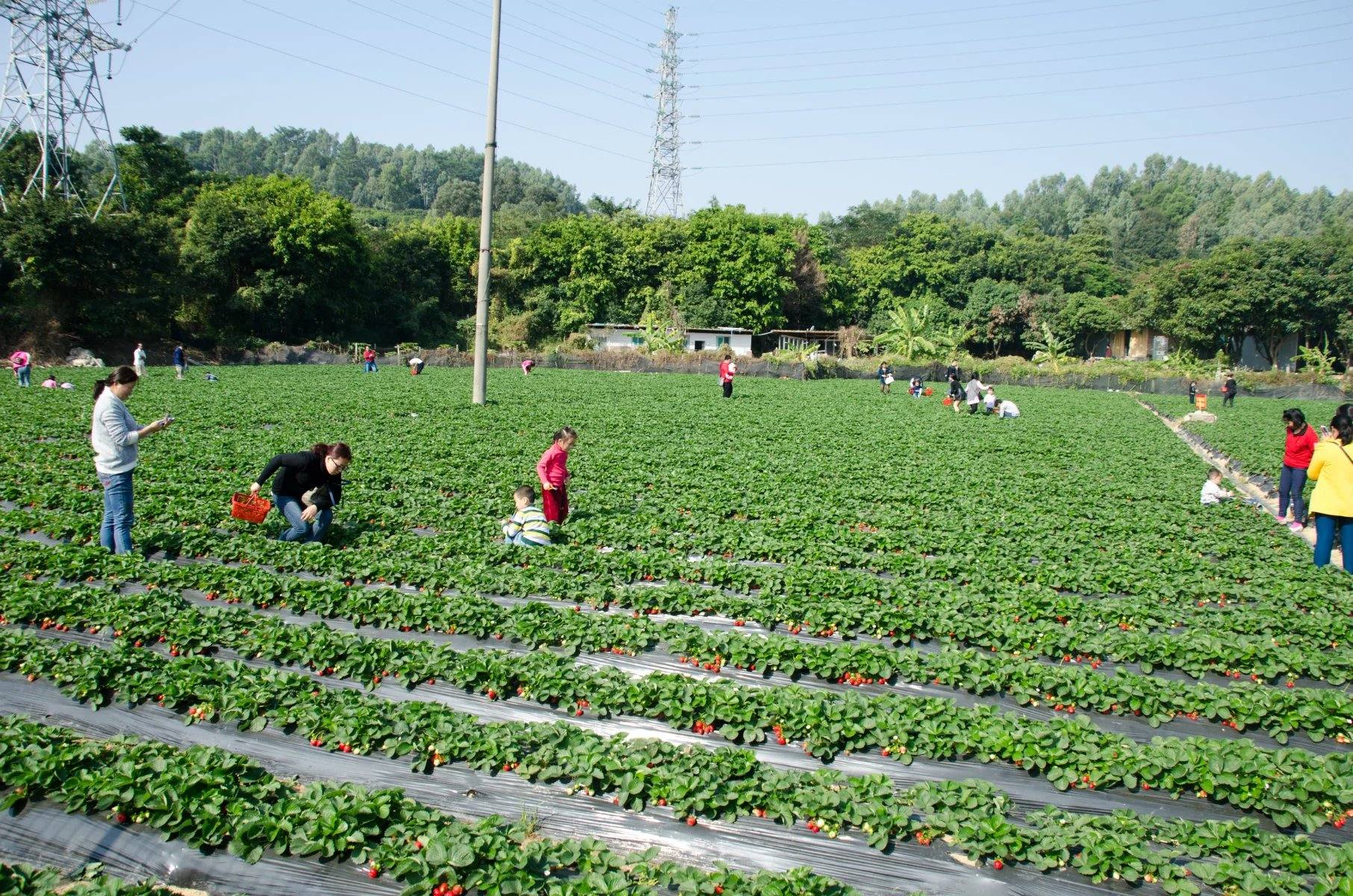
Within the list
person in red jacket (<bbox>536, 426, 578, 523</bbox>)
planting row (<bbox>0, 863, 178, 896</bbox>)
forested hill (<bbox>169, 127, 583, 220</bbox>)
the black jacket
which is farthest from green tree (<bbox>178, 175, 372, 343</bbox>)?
forested hill (<bbox>169, 127, 583, 220</bbox>)

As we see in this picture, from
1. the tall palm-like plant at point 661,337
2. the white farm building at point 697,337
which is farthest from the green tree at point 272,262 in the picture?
the tall palm-like plant at point 661,337

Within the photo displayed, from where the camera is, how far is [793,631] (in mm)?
8242

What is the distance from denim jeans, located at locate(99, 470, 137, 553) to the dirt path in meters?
15.3

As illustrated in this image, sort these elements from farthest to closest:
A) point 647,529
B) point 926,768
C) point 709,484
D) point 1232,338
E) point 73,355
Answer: point 1232,338 → point 73,355 → point 709,484 → point 647,529 → point 926,768

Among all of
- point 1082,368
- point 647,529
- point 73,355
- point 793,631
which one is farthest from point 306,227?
point 793,631

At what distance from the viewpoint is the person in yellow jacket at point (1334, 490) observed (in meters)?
10.9

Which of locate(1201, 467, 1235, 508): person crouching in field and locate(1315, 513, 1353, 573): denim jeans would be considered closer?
locate(1315, 513, 1353, 573): denim jeans

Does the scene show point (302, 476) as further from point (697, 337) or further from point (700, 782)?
point (697, 337)

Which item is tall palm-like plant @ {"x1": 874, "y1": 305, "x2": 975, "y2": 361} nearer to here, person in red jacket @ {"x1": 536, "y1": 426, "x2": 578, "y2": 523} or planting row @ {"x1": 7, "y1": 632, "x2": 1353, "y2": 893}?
person in red jacket @ {"x1": 536, "y1": 426, "x2": 578, "y2": 523}

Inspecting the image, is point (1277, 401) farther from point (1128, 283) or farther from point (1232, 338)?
point (1128, 283)

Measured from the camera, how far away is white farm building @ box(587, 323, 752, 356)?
73.6 metres

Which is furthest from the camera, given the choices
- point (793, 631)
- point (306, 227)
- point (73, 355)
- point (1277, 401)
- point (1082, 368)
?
point (306, 227)

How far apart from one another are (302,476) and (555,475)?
307 centimetres

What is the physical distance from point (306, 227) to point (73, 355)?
21.6 meters
